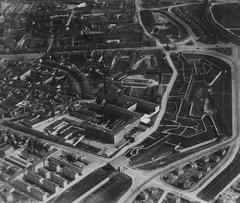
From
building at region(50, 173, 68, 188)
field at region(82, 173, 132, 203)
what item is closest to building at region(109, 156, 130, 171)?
field at region(82, 173, 132, 203)

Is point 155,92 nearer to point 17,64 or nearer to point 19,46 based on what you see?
point 17,64

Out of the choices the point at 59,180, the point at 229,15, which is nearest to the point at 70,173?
the point at 59,180

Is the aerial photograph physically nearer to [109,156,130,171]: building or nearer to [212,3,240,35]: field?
[109,156,130,171]: building

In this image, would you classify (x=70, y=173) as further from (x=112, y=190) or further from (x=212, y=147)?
(x=212, y=147)

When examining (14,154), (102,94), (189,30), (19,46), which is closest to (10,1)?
(19,46)

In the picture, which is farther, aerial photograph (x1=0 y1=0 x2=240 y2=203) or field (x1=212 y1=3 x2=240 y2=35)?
field (x1=212 y1=3 x2=240 y2=35)

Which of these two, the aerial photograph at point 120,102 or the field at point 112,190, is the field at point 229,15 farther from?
the field at point 112,190

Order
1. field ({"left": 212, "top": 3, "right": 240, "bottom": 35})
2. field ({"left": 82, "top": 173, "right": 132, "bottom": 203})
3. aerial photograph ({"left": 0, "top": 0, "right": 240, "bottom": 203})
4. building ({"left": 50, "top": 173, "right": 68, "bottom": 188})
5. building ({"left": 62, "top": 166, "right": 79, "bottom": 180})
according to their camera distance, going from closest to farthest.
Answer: field ({"left": 82, "top": 173, "right": 132, "bottom": 203}) < building ({"left": 50, "top": 173, "right": 68, "bottom": 188}) < aerial photograph ({"left": 0, "top": 0, "right": 240, "bottom": 203}) < building ({"left": 62, "top": 166, "right": 79, "bottom": 180}) < field ({"left": 212, "top": 3, "right": 240, "bottom": 35})

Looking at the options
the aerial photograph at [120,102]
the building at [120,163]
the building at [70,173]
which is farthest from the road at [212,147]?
the building at [70,173]
